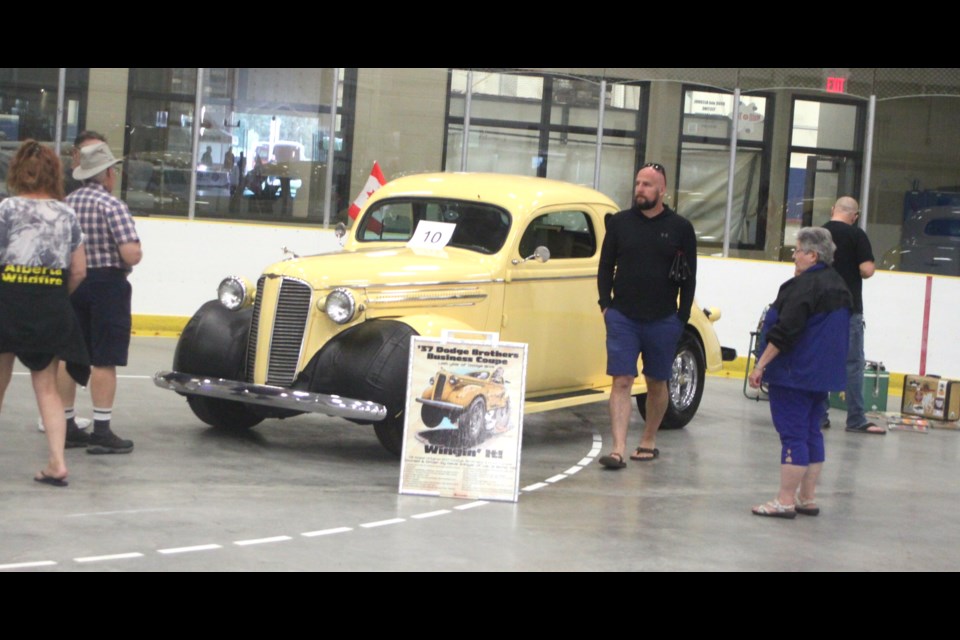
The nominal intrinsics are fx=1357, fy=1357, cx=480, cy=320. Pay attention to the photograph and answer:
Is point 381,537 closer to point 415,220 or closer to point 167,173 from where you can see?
point 415,220

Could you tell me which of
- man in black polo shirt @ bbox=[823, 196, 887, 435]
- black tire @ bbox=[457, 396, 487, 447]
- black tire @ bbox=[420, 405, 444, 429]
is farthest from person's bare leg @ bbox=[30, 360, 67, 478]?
man in black polo shirt @ bbox=[823, 196, 887, 435]

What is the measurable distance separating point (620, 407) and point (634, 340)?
470mm

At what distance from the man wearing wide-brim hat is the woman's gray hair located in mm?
4059

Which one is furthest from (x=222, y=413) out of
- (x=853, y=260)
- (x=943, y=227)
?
(x=943, y=227)

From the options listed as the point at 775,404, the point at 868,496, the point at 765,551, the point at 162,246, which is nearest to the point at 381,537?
the point at 765,551

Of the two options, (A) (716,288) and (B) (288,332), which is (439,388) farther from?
(A) (716,288)

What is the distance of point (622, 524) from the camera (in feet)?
25.2

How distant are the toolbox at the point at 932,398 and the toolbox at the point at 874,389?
1.07 ft

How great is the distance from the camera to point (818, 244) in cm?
806

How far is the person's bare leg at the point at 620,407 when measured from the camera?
928 cm

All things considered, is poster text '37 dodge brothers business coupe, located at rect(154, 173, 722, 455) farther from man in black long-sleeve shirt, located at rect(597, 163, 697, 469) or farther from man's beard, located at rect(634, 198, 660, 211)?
man's beard, located at rect(634, 198, 660, 211)

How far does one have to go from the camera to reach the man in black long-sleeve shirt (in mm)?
9234

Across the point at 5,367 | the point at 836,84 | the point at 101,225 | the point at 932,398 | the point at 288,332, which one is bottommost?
the point at 932,398

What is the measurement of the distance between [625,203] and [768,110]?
2073mm
